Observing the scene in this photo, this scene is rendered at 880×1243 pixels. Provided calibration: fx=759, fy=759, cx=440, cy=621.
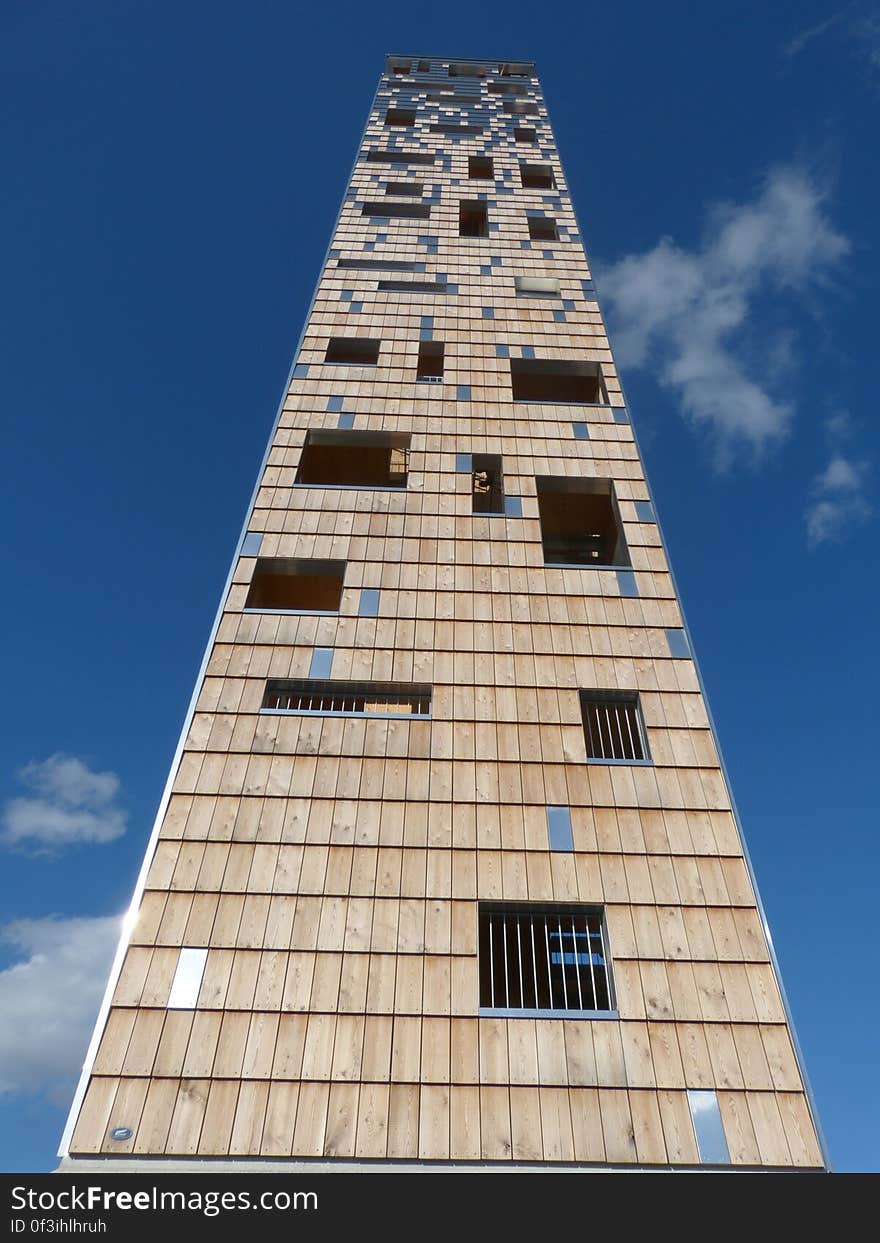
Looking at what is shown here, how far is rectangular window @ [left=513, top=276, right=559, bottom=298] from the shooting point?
29469mm

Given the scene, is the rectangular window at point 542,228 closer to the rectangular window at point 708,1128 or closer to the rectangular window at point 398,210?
the rectangular window at point 398,210

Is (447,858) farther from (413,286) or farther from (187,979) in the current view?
(413,286)

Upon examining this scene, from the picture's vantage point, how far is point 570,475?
21.9 m

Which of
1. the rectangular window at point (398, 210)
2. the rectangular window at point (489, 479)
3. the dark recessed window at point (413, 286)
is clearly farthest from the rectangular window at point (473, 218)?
the rectangular window at point (489, 479)

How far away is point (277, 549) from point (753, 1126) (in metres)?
15.2

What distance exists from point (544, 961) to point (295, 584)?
1188 cm

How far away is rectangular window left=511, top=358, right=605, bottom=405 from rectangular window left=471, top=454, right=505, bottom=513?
4169mm

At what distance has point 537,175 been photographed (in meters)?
39.5

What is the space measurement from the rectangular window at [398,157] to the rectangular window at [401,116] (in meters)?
5.64

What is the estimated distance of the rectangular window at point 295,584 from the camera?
63.4ft

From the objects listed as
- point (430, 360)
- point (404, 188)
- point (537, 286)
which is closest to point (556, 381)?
point (430, 360)

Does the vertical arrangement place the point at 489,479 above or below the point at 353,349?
below
